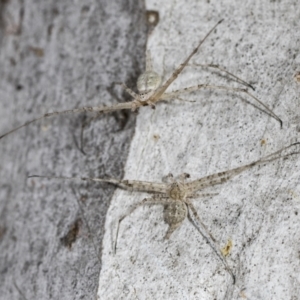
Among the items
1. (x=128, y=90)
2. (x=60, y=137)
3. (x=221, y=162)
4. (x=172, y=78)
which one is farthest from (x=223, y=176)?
(x=60, y=137)

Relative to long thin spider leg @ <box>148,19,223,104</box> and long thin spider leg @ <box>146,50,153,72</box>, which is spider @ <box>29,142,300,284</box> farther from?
long thin spider leg @ <box>146,50,153,72</box>

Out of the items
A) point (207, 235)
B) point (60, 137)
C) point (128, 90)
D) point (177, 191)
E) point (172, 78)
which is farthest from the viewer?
point (60, 137)

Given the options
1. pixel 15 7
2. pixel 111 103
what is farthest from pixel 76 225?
pixel 15 7

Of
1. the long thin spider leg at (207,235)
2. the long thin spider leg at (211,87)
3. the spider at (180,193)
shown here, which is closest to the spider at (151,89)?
the long thin spider leg at (211,87)

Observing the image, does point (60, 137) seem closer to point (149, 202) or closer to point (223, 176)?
point (149, 202)

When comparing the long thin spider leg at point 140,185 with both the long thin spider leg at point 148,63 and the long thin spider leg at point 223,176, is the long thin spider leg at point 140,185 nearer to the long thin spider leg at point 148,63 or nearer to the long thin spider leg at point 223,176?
the long thin spider leg at point 223,176

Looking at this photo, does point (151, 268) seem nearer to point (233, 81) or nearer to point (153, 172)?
point (153, 172)

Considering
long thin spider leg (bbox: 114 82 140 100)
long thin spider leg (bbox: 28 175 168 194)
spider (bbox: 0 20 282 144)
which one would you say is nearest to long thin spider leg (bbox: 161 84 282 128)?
spider (bbox: 0 20 282 144)
